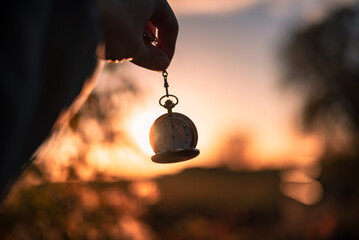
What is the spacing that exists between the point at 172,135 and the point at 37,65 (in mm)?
1752

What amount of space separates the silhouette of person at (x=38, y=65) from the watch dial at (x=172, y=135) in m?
1.56

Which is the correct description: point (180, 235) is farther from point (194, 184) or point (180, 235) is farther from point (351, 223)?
point (194, 184)

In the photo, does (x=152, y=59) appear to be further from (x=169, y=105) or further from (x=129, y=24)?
(x=169, y=105)

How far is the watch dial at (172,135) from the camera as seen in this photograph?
7.00 feet

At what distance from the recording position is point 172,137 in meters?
2.16

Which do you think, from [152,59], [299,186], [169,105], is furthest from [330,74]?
[152,59]

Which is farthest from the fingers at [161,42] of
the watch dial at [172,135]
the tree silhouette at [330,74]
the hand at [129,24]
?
the tree silhouette at [330,74]

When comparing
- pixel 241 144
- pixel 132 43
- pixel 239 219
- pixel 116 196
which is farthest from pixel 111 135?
pixel 241 144

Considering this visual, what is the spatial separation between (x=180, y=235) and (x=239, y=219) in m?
3.51

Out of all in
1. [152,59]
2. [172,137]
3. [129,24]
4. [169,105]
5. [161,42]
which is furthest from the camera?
[169,105]

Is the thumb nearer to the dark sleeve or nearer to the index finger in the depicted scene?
the index finger

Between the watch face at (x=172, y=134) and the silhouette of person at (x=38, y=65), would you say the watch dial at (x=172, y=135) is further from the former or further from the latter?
the silhouette of person at (x=38, y=65)

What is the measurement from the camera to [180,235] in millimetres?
9602

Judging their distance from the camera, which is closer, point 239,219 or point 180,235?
point 180,235
